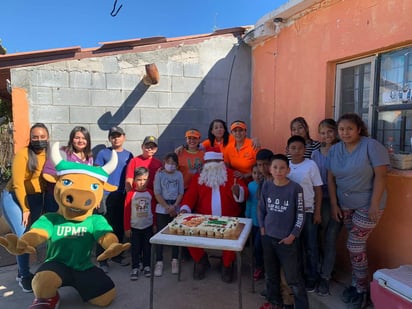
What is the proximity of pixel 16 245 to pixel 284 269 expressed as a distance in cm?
254

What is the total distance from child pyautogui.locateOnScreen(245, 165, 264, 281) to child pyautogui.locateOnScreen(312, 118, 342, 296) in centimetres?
71

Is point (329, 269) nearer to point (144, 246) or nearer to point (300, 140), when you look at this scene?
point (300, 140)

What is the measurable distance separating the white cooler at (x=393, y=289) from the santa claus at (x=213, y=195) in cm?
168

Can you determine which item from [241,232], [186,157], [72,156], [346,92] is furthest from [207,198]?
[346,92]

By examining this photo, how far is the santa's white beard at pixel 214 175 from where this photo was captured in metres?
4.05

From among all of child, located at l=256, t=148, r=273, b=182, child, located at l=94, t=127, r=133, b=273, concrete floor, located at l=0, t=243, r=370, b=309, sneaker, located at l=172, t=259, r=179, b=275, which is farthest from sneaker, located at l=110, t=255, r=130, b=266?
child, located at l=256, t=148, r=273, b=182

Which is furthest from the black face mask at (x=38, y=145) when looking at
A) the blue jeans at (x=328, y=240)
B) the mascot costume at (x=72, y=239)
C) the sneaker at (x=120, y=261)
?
the blue jeans at (x=328, y=240)

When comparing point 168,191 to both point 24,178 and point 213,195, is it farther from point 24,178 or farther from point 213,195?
point 24,178

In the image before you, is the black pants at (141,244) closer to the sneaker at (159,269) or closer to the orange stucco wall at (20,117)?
the sneaker at (159,269)

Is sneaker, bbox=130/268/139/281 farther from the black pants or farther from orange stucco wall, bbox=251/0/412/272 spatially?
orange stucco wall, bbox=251/0/412/272

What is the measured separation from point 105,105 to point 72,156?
138cm

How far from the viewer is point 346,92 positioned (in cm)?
407

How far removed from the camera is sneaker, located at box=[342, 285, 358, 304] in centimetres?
318

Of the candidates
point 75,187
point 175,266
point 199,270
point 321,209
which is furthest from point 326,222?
point 75,187
